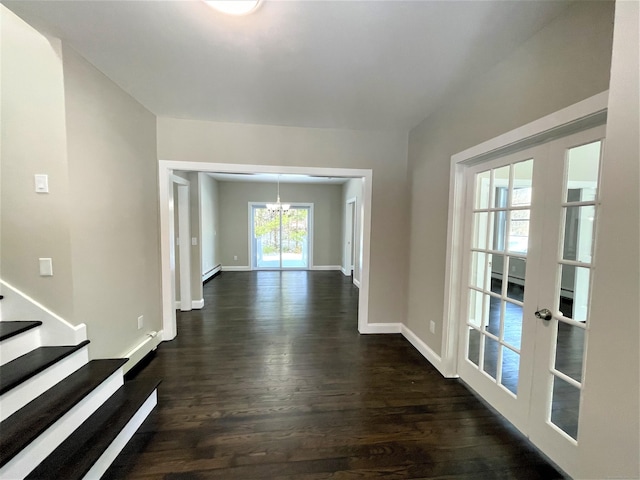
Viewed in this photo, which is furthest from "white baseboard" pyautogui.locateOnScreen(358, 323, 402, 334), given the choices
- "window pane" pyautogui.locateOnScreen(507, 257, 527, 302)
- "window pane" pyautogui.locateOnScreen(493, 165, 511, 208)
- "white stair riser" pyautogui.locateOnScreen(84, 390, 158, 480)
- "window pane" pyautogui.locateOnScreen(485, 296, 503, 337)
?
"white stair riser" pyautogui.locateOnScreen(84, 390, 158, 480)

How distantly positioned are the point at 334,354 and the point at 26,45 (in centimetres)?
340

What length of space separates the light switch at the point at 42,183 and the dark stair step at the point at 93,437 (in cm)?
150

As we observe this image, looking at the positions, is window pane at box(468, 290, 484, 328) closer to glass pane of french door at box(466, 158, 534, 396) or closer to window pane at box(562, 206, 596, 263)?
glass pane of french door at box(466, 158, 534, 396)

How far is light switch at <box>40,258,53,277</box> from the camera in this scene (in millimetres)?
1793

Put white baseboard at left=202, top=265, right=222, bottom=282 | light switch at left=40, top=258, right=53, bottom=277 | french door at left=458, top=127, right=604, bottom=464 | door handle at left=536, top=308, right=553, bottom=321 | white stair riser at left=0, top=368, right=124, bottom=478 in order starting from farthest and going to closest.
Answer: white baseboard at left=202, top=265, right=222, bottom=282, light switch at left=40, top=258, right=53, bottom=277, door handle at left=536, top=308, right=553, bottom=321, french door at left=458, top=127, right=604, bottom=464, white stair riser at left=0, top=368, right=124, bottom=478

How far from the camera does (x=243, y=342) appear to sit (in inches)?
123

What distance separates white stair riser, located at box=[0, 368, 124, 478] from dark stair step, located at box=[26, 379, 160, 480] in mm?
28

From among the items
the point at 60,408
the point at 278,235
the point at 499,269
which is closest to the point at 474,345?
the point at 499,269

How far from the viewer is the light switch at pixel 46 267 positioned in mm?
1793

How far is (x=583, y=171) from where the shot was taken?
1438 millimetres

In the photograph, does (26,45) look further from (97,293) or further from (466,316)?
(466,316)

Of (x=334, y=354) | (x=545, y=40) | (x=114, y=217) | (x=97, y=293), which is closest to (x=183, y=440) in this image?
(x=97, y=293)

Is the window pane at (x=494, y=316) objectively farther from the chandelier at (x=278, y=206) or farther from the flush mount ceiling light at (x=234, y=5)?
the chandelier at (x=278, y=206)

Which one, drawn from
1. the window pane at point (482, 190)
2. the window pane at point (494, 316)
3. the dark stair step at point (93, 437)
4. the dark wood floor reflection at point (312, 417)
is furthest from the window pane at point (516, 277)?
the dark stair step at point (93, 437)
